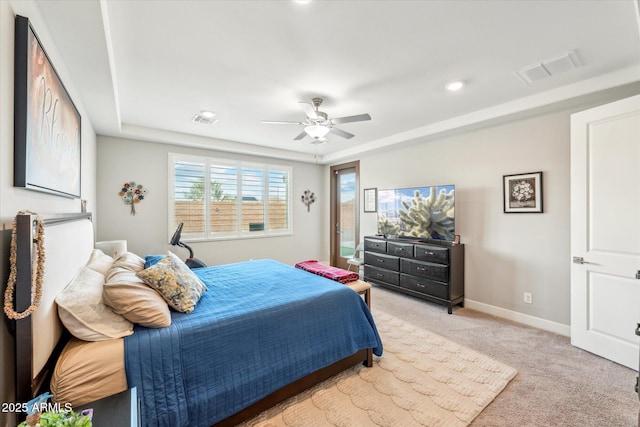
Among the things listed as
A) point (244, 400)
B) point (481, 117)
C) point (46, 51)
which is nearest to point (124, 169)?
point (46, 51)

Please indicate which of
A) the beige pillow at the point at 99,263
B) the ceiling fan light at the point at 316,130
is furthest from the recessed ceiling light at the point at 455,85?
the beige pillow at the point at 99,263

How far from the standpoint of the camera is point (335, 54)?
2102 mm

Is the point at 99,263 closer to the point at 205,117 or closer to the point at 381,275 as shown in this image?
the point at 205,117

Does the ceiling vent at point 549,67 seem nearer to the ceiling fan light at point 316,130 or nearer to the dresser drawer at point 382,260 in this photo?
the ceiling fan light at point 316,130

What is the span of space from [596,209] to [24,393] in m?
3.95

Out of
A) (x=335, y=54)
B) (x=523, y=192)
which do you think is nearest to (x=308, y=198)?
(x=523, y=192)

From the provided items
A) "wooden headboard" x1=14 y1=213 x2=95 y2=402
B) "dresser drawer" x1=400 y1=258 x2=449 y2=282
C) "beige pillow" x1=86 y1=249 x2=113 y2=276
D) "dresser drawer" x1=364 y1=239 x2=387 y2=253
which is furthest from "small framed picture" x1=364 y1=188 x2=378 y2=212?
"wooden headboard" x1=14 y1=213 x2=95 y2=402

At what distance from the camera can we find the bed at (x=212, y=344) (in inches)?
44.3

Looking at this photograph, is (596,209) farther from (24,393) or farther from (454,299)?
(24,393)

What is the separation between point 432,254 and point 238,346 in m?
2.81

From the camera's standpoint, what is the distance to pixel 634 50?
2.02 meters

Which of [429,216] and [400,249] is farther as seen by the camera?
[400,249]

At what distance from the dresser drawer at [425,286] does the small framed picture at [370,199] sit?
1548mm

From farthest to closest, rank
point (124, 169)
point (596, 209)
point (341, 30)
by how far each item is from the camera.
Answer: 1. point (124, 169)
2. point (596, 209)
3. point (341, 30)
